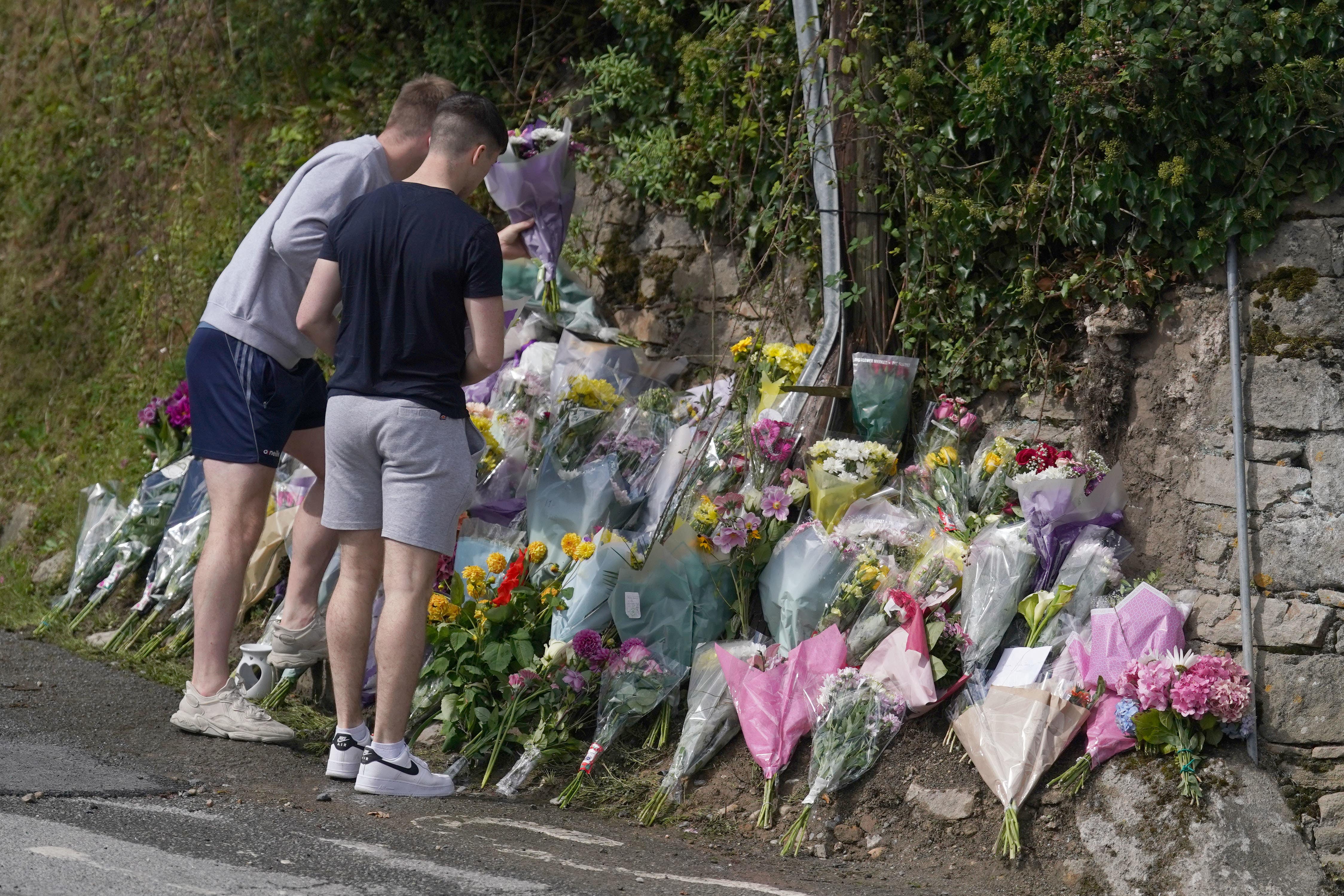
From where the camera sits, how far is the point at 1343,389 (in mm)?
3402

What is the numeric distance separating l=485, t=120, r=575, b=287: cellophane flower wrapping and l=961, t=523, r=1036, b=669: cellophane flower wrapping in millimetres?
2085

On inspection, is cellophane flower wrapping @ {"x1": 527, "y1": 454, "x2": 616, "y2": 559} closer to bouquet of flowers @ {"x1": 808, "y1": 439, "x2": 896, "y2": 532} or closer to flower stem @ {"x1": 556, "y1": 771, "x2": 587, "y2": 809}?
bouquet of flowers @ {"x1": 808, "y1": 439, "x2": 896, "y2": 532}

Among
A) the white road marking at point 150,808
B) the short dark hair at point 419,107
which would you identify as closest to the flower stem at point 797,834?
the white road marking at point 150,808

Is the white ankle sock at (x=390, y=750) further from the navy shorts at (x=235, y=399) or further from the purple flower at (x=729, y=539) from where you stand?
the purple flower at (x=729, y=539)

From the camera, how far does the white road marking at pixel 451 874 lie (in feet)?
8.25

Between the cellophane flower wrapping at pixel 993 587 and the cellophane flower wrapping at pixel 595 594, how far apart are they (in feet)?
3.22

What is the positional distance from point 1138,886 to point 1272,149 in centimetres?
196

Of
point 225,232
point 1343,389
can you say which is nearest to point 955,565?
point 1343,389

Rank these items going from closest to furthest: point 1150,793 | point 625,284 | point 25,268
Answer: point 1150,793 → point 625,284 → point 25,268

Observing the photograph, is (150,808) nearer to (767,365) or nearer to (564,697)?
(564,697)

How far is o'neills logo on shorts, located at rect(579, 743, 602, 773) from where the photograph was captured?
3.46 metres

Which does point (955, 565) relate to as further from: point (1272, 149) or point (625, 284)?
point (625, 284)

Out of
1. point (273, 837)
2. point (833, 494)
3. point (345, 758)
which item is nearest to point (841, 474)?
point (833, 494)

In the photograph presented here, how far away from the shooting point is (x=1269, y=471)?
11.3 ft
